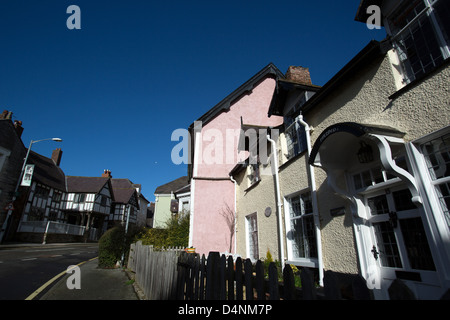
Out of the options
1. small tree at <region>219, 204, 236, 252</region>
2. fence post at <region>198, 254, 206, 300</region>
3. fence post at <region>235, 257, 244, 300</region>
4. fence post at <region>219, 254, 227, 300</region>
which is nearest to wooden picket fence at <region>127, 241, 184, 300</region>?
fence post at <region>198, 254, 206, 300</region>

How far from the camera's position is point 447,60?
3545 mm

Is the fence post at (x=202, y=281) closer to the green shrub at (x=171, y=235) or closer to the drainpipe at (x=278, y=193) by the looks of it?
the drainpipe at (x=278, y=193)

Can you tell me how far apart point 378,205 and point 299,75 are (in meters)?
6.33

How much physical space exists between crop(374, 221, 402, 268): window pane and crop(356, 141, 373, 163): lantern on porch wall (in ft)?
4.09

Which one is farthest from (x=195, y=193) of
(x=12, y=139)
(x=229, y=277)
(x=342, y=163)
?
(x=12, y=139)

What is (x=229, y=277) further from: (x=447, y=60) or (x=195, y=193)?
(x=195, y=193)

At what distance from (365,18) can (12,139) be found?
31.1 metres

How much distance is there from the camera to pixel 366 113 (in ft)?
16.4

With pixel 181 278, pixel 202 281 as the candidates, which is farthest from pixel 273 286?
pixel 181 278

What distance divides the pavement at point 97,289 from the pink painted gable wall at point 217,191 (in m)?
4.70

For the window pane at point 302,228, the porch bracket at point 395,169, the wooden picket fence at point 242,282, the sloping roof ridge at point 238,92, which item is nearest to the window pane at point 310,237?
the window pane at point 302,228

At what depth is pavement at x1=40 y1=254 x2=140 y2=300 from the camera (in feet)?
18.5

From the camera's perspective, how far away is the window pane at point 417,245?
145 inches
